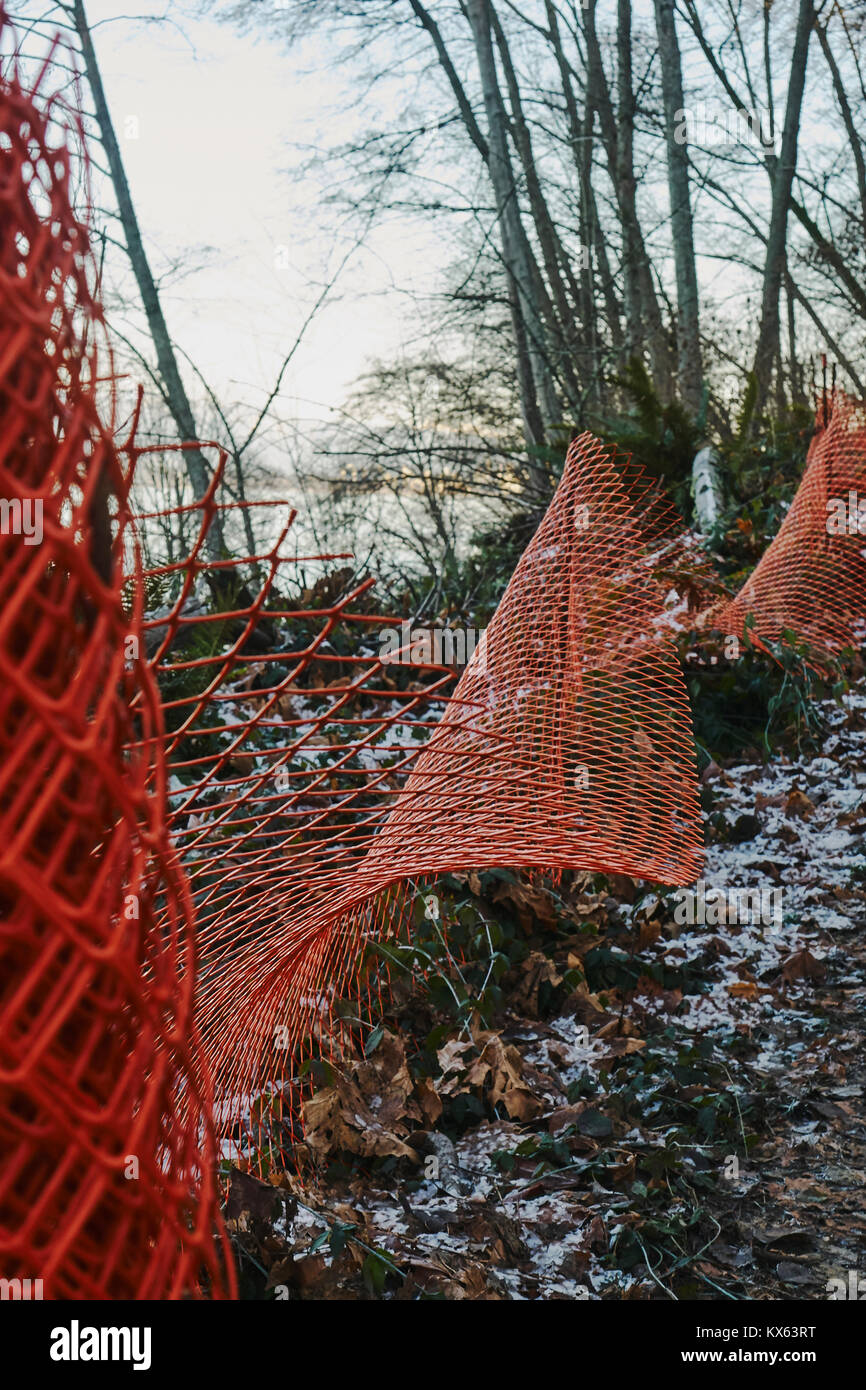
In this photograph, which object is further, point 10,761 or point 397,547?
point 397,547

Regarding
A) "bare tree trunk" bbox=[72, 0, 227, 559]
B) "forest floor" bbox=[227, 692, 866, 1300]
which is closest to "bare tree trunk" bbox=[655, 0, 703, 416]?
"bare tree trunk" bbox=[72, 0, 227, 559]

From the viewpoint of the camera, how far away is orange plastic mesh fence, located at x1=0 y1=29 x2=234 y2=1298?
831 mm

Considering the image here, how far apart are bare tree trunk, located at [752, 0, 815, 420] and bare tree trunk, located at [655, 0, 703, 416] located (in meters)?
1.39

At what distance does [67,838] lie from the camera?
0.89m

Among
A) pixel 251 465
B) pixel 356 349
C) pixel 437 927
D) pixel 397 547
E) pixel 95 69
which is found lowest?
pixel 437 927

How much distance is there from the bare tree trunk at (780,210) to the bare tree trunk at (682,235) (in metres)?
1.39

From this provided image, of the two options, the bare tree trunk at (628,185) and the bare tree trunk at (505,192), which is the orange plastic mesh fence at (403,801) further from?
the bare tree trunk at (628,185)

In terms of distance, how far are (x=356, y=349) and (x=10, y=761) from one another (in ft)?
34.7

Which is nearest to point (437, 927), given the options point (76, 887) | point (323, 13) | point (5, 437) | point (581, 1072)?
point (581, 1072)

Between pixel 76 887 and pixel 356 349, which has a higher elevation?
pixel 356 349

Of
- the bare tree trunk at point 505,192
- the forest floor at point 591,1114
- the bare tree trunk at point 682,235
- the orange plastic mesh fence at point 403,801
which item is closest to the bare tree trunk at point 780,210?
the bare tree trunk at point 682,235

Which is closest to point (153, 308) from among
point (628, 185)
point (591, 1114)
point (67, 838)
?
point (628, 185)
